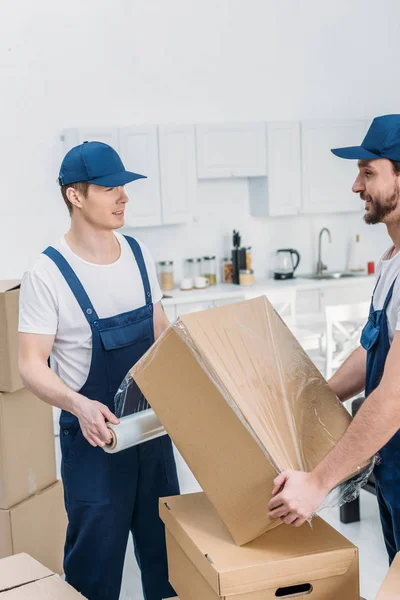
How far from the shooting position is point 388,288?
1.66 meters

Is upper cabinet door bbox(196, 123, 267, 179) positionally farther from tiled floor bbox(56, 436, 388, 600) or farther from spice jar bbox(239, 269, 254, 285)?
tiled floor bbox(56, 436, 388, 600)

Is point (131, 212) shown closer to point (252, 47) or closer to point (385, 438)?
point (252, 47)

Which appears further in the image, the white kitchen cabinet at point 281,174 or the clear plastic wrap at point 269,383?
the white kitchen cabinet at point 281,174

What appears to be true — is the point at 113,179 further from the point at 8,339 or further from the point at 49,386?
the point at 8,339

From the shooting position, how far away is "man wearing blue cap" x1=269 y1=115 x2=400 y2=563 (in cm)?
144

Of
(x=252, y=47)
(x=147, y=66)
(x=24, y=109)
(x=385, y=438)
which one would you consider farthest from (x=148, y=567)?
(x=252, y=47)

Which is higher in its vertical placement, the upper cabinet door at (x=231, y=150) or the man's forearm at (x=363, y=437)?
the upper cabinet door at (x=231, y=150)

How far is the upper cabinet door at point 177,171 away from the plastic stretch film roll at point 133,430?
3624 millimetres

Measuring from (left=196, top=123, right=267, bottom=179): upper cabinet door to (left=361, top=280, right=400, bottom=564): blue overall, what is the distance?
378 cm

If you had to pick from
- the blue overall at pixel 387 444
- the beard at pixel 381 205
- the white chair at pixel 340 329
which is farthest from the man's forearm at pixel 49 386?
the white chair at pixel 340 329

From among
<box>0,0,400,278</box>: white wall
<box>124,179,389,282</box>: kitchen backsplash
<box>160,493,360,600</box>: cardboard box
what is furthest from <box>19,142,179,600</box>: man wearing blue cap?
<box>124,179,389,282</box>: kitchen backsplash

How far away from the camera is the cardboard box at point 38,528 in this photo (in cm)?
263

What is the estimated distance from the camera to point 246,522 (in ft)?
4.85

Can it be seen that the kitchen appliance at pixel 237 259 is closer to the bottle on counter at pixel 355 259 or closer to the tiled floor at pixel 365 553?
the bottle on counter at pixel 355 259
